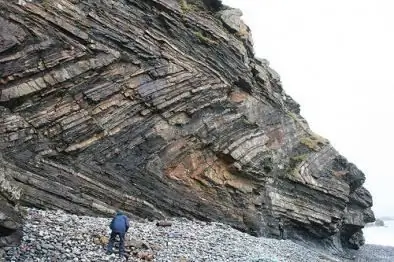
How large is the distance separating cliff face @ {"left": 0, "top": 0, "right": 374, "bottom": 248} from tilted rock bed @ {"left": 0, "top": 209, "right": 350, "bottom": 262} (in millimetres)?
2647

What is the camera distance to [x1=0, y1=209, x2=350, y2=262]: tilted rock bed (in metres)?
18.0

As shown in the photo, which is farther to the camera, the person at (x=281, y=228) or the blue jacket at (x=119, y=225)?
the person at (x=281, y=228)

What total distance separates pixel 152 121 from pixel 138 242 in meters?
10.6

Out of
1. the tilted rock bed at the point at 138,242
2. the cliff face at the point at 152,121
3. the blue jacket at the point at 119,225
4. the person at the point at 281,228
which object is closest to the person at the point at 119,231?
the blue jacket at the point at 119,225

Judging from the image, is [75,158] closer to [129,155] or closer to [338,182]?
[129,155]

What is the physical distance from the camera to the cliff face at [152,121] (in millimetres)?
24875

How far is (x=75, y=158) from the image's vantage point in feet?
86.2

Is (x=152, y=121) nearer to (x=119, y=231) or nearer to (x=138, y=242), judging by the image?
(x=138, y=242)

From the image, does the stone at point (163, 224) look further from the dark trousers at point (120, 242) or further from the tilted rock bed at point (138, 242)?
the dark trousers at point (120, 242)

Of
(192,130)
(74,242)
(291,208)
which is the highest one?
(192,130)

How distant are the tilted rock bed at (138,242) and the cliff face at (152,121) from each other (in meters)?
2.65

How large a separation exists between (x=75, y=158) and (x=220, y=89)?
12.3 m

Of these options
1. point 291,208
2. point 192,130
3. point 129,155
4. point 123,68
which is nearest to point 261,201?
point 291,208

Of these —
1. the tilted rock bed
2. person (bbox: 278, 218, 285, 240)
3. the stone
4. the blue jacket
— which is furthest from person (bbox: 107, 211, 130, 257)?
person (bbox: 278, 218, 285, 240)
